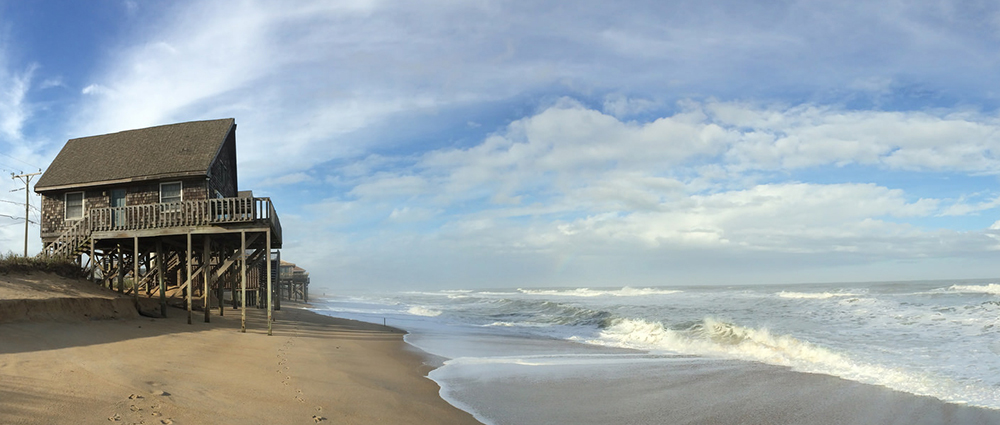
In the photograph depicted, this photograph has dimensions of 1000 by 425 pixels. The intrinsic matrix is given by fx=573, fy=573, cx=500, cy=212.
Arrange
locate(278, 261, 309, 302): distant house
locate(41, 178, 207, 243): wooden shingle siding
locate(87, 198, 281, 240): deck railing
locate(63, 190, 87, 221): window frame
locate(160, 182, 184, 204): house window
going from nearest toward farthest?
locate(87, 198, 281, 240): deck railing → locate(41, 178, 207, 243): wooden shingle siding → locate(160, 182, 184, 204): house window → locate(63, 190, 87, 221): window frame → locate(278, 261, 309, 302): distant house

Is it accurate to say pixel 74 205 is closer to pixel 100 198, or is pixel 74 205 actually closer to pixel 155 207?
pixel 100 198

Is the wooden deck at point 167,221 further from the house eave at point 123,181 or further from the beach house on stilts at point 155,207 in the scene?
the house eave at point 123,181

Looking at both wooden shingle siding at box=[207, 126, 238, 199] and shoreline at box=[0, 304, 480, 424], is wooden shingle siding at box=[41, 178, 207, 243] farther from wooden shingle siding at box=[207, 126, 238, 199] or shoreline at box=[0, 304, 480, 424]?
shoreline at box=[0, 304, 480, 424]

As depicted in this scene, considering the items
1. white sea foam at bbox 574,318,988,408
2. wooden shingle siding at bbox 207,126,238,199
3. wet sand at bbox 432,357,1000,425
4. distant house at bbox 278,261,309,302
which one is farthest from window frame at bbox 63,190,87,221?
distant house at bbox 278,261,309,302

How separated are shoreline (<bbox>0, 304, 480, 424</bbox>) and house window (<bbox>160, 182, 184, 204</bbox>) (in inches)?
242

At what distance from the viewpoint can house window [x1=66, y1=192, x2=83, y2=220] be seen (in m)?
21.3

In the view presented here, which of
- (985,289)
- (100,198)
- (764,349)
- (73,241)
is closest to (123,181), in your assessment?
(100,198)

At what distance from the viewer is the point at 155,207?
1856cm

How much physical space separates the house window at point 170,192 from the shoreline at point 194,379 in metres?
6.14

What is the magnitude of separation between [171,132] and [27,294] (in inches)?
424

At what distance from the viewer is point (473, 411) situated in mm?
9117

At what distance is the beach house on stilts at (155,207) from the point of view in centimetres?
1786

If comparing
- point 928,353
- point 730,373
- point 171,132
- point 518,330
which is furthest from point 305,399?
point 171,132

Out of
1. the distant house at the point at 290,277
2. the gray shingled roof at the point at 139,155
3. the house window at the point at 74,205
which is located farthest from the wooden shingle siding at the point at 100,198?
the distant house at the point at 290,277
